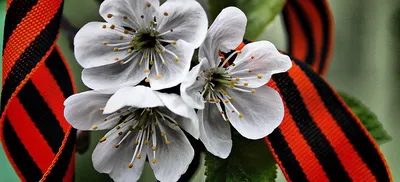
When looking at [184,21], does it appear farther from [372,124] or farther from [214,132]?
[372,124]

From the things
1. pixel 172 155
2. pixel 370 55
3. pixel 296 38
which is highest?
pixel 172 155

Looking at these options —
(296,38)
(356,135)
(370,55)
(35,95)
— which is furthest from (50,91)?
(370,55)

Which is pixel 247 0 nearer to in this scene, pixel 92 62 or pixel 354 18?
pixel 92 62

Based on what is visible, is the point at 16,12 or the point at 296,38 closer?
the point at 16,12

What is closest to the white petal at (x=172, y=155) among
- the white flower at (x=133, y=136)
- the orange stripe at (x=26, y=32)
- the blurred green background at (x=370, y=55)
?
the white flower at (x=133, y=136)

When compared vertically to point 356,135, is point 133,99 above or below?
above

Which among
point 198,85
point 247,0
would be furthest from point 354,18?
point 198,85
